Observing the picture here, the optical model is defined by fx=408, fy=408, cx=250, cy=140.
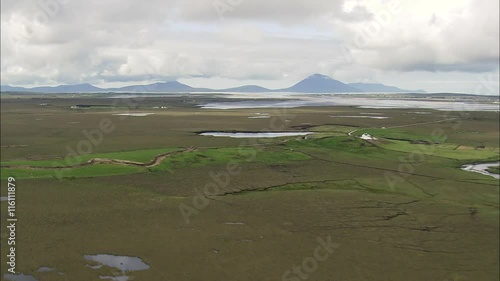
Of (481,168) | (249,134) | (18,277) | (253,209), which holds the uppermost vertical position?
(249,134)

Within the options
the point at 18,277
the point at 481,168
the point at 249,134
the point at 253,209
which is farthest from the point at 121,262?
the point at 249,134

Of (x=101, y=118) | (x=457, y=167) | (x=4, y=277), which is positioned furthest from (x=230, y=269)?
(x=101, y=118)

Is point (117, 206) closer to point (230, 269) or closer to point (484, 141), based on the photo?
point (230, 269)

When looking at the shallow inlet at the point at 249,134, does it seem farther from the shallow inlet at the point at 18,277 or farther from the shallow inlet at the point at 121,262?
the shallow inlet at the point at 18,277

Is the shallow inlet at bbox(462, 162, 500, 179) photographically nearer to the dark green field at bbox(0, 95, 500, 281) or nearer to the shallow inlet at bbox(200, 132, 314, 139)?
the dark green field at bbox(0, 95, 500, 281)

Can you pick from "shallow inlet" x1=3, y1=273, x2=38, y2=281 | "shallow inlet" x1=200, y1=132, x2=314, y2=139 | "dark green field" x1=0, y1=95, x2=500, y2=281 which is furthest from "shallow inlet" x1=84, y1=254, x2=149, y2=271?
"shallow inlet" x1=200, y1=132, x2=314, y2=139

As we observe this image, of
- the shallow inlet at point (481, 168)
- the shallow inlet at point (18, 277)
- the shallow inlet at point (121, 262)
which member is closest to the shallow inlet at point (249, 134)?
the shallow inlet at point (481, 168)

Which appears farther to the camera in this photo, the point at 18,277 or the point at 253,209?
the point at 253,209

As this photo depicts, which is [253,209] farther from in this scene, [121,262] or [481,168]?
[481,168]
